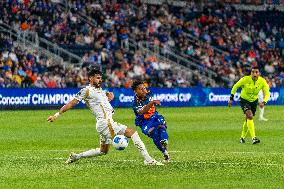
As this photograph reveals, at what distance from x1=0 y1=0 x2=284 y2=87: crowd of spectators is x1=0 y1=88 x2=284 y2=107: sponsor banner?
909 millimetres

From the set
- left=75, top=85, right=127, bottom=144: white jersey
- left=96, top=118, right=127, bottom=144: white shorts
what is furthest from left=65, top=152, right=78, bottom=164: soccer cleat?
left=96, top=118, right=127, bottom=144: white shorts

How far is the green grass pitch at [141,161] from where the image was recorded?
14.3 metres

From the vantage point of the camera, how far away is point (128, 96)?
49938 millimetres

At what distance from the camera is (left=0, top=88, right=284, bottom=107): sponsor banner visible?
45.2 metres

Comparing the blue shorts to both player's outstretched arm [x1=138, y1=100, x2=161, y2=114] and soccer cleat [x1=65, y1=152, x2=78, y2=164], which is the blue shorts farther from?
soccer cleat [x1=65, y1=152, x2=78, y2=164]

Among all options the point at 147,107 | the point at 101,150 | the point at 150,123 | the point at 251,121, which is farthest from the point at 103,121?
the point at 251,121

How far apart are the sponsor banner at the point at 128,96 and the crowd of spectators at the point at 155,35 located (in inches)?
35.8

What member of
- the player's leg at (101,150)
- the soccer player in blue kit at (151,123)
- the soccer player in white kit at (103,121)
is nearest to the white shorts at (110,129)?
the soccer player in white kit at (103,121)

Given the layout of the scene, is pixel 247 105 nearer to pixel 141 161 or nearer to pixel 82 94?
pixel 141 161

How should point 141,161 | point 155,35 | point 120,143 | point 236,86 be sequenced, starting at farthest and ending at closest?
point 155,35 → point 236,86 → point 141,161 → point 120,143

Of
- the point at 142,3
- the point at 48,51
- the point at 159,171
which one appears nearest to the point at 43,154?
the point at 159,171

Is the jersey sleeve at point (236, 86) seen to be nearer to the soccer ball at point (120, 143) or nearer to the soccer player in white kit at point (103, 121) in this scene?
the soccer player in white kit at point (103, 121)

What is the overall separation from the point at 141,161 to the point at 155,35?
131 ft

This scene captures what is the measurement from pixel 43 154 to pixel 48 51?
30.3 meters
